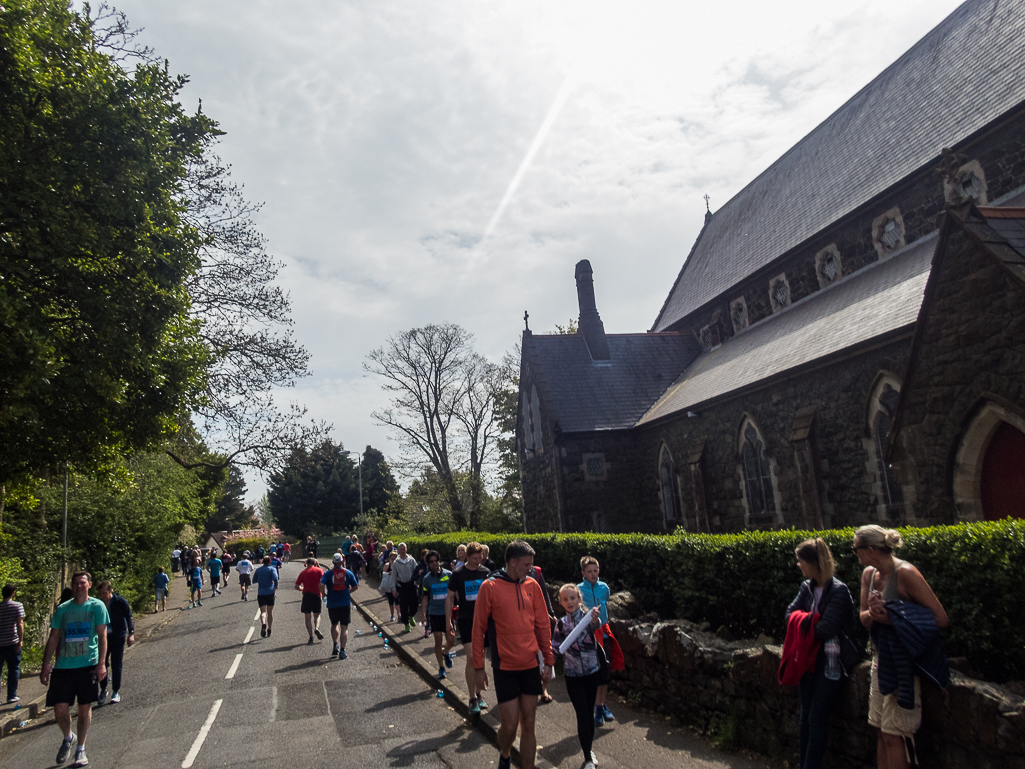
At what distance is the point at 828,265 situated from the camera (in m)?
18.4

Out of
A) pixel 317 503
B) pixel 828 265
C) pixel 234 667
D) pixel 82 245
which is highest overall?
pixel 828 265

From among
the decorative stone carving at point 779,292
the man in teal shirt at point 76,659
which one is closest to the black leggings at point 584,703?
the man in teal shirt at point 76,659

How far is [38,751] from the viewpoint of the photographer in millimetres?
7676

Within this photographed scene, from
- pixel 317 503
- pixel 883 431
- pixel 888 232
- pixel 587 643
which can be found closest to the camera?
pixel 587 643

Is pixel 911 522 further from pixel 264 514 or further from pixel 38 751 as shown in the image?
pixel 264 514

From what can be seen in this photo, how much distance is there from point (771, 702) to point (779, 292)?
1694 cm

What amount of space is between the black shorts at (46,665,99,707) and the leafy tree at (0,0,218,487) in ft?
9.42

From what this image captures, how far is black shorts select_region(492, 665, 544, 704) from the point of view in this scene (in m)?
5.27

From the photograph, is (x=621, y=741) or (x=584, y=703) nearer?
(x=584, y=703)

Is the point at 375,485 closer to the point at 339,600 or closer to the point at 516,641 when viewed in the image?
the point at 339,600

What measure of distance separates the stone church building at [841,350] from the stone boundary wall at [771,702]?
4783 millimetres

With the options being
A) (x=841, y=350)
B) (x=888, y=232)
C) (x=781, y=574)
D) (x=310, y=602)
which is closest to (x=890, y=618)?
(x=781, y=574)

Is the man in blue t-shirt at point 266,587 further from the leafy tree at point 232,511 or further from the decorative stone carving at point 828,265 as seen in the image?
the leafy tree at point 232,511

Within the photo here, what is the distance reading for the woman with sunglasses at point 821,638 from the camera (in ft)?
14.5
